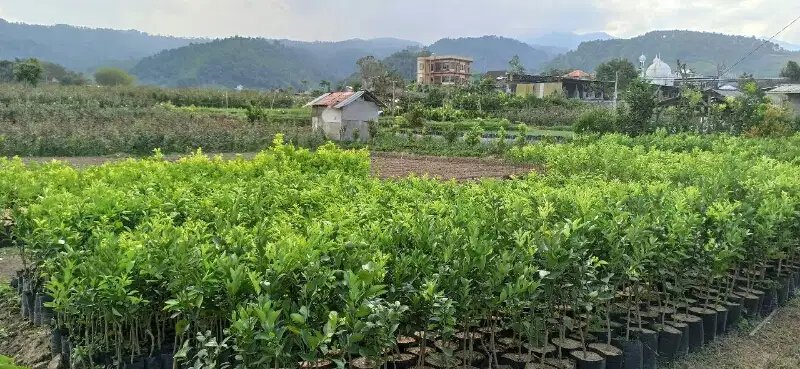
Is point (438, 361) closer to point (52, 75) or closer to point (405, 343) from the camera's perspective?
point (405, 343)

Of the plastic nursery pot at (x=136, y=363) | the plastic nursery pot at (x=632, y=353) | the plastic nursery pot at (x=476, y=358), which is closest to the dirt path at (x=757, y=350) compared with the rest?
the plastic nursery pot at (x=632, y=353)

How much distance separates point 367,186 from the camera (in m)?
6.95

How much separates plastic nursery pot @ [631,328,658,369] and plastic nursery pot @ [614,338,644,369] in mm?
168

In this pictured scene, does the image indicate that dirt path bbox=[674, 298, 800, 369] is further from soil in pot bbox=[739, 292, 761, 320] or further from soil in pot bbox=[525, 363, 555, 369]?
soil in pot bbox=[525, 363, 555, 369]

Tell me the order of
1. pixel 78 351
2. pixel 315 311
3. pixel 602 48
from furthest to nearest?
pixel 602 48 < pixel 78 351 < pixel 315 311

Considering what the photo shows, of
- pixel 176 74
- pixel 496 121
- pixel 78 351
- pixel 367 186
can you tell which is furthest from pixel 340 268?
pixel 176 74

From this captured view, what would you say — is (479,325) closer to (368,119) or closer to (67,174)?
(67,174)

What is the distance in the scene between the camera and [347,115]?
23.4m

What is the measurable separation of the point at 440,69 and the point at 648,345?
89.5 metres

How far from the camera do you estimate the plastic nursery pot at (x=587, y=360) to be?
Answer: 4121mm

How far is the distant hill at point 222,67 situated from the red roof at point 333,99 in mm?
87930

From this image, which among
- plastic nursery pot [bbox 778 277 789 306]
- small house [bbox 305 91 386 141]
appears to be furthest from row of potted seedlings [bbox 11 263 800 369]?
small house [bbox 305 91 386 141]

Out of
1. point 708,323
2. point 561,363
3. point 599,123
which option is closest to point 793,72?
point 599,123

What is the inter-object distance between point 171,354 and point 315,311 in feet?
4.07
